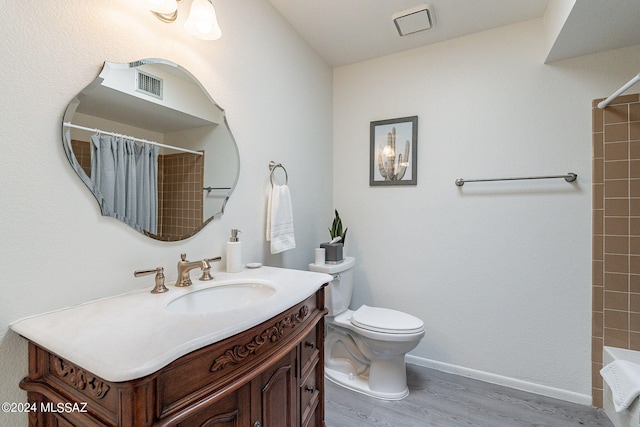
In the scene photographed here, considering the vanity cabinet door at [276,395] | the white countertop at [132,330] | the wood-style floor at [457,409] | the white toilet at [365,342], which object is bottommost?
the wood-style floor at [457,409]

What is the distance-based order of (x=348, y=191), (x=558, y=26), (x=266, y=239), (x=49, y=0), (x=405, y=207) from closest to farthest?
(x=49, y=0) < (x=558, y=26) < (x=266, y=239) < (x=405, y=207) < (x=348, y=191)

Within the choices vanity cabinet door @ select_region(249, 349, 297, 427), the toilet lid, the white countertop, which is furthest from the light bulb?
the toilet lid

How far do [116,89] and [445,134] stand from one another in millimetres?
1949

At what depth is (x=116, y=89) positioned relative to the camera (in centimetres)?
98

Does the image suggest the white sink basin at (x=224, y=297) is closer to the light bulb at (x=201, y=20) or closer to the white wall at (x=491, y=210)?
the light bulb at (x=201, y=20)

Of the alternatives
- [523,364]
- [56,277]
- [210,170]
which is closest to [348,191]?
[210,170]

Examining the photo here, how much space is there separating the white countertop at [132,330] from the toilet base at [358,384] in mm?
1200

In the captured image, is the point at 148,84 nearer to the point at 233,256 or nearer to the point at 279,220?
the point at 233,256

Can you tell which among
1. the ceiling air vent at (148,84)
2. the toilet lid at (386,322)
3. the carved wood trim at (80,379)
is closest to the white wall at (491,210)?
the toilet lid at (386,322)

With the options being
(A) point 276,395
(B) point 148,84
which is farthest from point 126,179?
(A) point 276,395

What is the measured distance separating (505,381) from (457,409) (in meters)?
0.49

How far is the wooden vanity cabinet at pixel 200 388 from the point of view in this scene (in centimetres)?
58

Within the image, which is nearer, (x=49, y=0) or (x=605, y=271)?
(x=49, y=0)

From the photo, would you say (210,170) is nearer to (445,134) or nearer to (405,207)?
(405,207)
